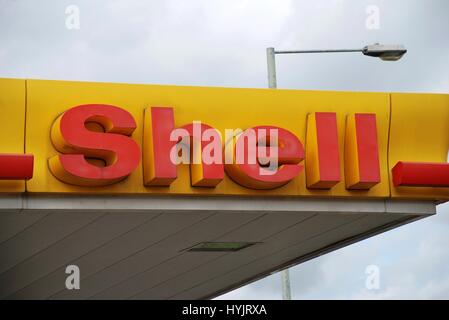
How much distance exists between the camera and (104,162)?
51.5 feet

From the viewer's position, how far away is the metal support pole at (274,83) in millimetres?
22391

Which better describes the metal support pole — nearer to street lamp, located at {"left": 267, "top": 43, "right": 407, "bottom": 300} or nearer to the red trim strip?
street lamp, located at {"left": 267, "top": 43, "right": 407, "bottom": 300}

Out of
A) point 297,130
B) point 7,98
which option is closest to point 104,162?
point 7,98

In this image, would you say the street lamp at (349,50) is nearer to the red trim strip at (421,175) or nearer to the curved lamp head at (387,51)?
the curved lamp head at (387,51)

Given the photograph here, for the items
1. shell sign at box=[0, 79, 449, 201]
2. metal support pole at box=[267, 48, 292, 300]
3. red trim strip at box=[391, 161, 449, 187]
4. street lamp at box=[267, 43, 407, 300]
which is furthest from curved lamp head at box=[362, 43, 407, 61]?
red trim strip at box=[391, 161, 449, 187]

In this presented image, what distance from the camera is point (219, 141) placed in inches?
627

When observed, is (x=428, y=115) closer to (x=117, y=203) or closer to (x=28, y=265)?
(x=117, y=203)

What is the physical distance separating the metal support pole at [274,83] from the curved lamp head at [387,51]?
8.03 feet

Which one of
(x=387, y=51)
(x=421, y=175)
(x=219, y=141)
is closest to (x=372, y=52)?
(x=387, y=51)

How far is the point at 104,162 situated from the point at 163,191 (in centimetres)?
105

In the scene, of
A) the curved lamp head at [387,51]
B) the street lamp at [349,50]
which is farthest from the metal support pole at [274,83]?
the curved lamp head at [387,51]

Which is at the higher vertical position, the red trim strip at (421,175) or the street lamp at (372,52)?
the street lamp at (372,52)

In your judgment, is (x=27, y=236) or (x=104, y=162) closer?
(x=104, y=162)

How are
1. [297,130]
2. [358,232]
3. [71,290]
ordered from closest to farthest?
[297,130]
[358,232]
[71,290]
